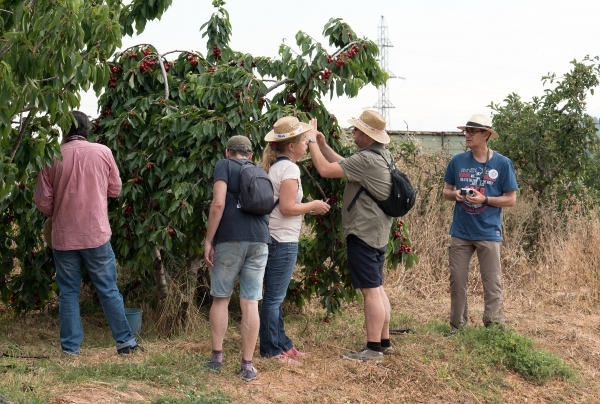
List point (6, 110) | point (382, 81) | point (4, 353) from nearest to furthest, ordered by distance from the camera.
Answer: point (6, 110), point (4, 353), point (382, 81)

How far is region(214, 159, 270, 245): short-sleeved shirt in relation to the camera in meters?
5.44

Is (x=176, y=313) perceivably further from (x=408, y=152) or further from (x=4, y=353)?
(x=408, y=152)

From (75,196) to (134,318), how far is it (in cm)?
163

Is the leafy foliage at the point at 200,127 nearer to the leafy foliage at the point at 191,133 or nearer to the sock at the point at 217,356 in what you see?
the leafy foliage at the point at 191,133

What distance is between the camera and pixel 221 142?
6531 mm

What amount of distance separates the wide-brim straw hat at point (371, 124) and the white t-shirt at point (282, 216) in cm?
60

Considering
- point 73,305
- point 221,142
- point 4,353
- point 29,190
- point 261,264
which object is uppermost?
point 221,142

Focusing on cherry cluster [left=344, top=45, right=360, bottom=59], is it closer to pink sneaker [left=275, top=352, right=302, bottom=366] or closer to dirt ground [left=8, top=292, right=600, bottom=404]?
dirt ground [left=8, top=292, right=600, bottom=404]

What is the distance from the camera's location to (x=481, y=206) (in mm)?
6930

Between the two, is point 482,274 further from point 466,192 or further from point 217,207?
point 217,207

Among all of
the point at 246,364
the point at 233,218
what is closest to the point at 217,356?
the point at 246,364

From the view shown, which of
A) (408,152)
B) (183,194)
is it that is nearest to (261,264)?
(183,194)

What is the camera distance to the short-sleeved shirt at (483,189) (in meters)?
6.93

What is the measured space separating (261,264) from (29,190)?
2.30m
